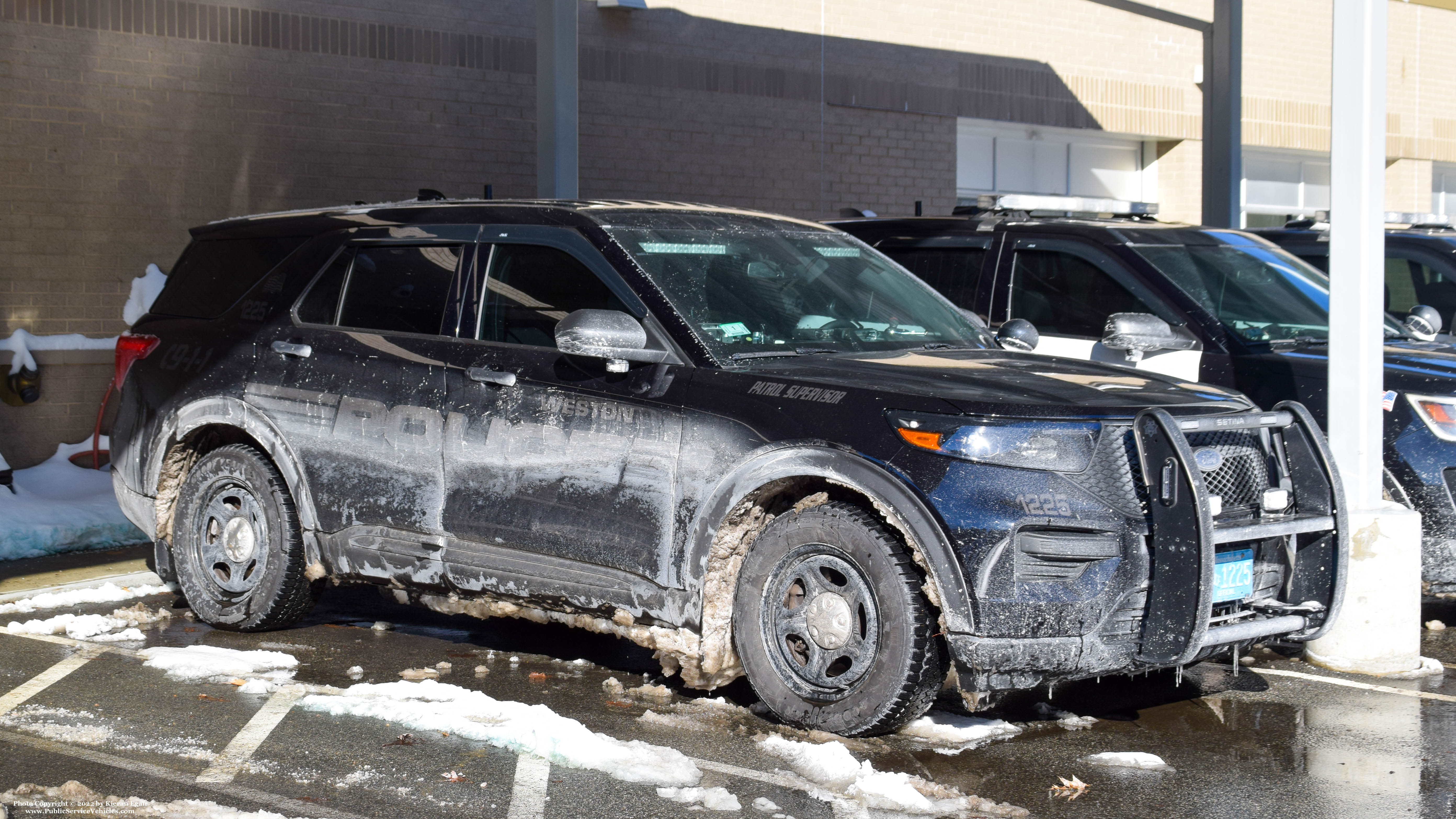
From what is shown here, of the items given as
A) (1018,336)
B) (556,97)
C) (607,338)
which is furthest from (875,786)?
(556,97)

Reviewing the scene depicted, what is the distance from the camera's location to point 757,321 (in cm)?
582

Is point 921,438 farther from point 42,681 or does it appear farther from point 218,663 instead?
point 42,681

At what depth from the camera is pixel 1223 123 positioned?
46.8ft

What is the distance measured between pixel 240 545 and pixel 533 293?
6.03 ft

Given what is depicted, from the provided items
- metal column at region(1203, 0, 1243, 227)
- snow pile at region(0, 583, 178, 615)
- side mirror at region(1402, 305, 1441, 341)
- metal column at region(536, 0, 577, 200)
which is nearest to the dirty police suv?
snow pile at region(0, 583, 178, 615)

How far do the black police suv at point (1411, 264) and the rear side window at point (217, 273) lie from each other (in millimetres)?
6352

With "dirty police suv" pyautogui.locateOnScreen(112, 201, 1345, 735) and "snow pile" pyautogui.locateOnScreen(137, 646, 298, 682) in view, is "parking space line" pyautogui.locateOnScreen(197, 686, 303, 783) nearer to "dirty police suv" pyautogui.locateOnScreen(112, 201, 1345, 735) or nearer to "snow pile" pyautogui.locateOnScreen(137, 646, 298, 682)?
"snow pile" pyautogui.locateOnScreen(137, 646, 298, 682)

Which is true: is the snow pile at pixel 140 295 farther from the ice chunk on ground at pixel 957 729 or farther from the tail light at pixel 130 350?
the ice chunk on ground at pixel 957 729

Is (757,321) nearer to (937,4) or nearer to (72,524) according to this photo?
(72,524)

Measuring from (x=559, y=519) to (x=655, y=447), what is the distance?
491mm

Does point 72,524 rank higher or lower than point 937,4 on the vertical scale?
lower

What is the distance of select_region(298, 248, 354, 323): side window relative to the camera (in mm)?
6727

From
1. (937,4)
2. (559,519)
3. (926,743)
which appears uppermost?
(937,4)

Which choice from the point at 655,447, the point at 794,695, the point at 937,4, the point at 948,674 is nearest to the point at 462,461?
the point at 655,447
